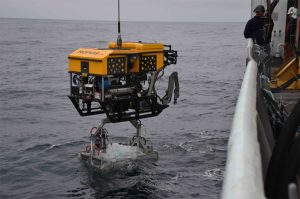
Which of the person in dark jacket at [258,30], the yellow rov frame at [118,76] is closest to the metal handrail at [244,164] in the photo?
the yellow rov frame at [118,76]

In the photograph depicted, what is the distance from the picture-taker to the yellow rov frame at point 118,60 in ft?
42.2

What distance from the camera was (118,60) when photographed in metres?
13.1

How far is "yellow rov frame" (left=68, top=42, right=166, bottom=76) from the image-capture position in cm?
1287

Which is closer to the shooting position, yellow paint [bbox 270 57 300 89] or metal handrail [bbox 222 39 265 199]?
metal handrail [bbox 222 39 265 199]

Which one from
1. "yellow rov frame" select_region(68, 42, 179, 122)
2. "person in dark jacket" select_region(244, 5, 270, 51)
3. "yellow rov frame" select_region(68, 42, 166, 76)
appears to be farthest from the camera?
"person in dark jacket" select_region(244, 5, 270, 51)

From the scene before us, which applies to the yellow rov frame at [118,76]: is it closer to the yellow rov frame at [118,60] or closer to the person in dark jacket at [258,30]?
the yellow rov frame at [118,60]

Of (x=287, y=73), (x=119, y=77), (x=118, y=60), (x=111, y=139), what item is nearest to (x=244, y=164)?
(x=287, y=73)

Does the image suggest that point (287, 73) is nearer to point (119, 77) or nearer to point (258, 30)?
point (258, 30)

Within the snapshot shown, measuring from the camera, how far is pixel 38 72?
5472 centimetres

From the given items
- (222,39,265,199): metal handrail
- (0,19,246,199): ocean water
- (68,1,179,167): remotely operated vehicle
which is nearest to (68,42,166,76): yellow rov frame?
(68,1,179,167): remotely operated vehicle

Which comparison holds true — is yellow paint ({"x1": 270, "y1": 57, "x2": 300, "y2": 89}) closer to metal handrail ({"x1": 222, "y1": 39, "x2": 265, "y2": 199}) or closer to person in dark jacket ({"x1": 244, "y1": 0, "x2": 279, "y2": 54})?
person in dark jacket ({"x1": 244, "y1": 0, "x2": 279, "y2": 54})

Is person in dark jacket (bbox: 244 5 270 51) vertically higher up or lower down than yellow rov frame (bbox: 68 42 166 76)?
higher up

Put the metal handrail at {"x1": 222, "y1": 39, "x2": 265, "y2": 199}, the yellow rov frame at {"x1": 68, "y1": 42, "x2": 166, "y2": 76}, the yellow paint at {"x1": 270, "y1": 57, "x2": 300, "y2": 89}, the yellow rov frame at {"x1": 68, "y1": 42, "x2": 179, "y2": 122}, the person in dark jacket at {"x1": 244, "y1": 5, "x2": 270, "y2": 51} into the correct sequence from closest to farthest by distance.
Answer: the metal handrail at {"x1": 222, "y1": 39, "x2": 265, "y2": 199}
the yellow paint at {"x1": 270, "y1": 57, "x2": 300, "y2": 89}
the yellow rov frame at {"x1": 68, "y1": 42, "x2": 166, "y2": 76}
the yellow rov frame at {"x1": 68, "y1": 42, "x2": 179, "y2": 122}
the person in dark jacket at {"x1": 244, "y1": 5, "x2": 270, "y2": 51}

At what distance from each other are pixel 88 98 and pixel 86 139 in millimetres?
9534
